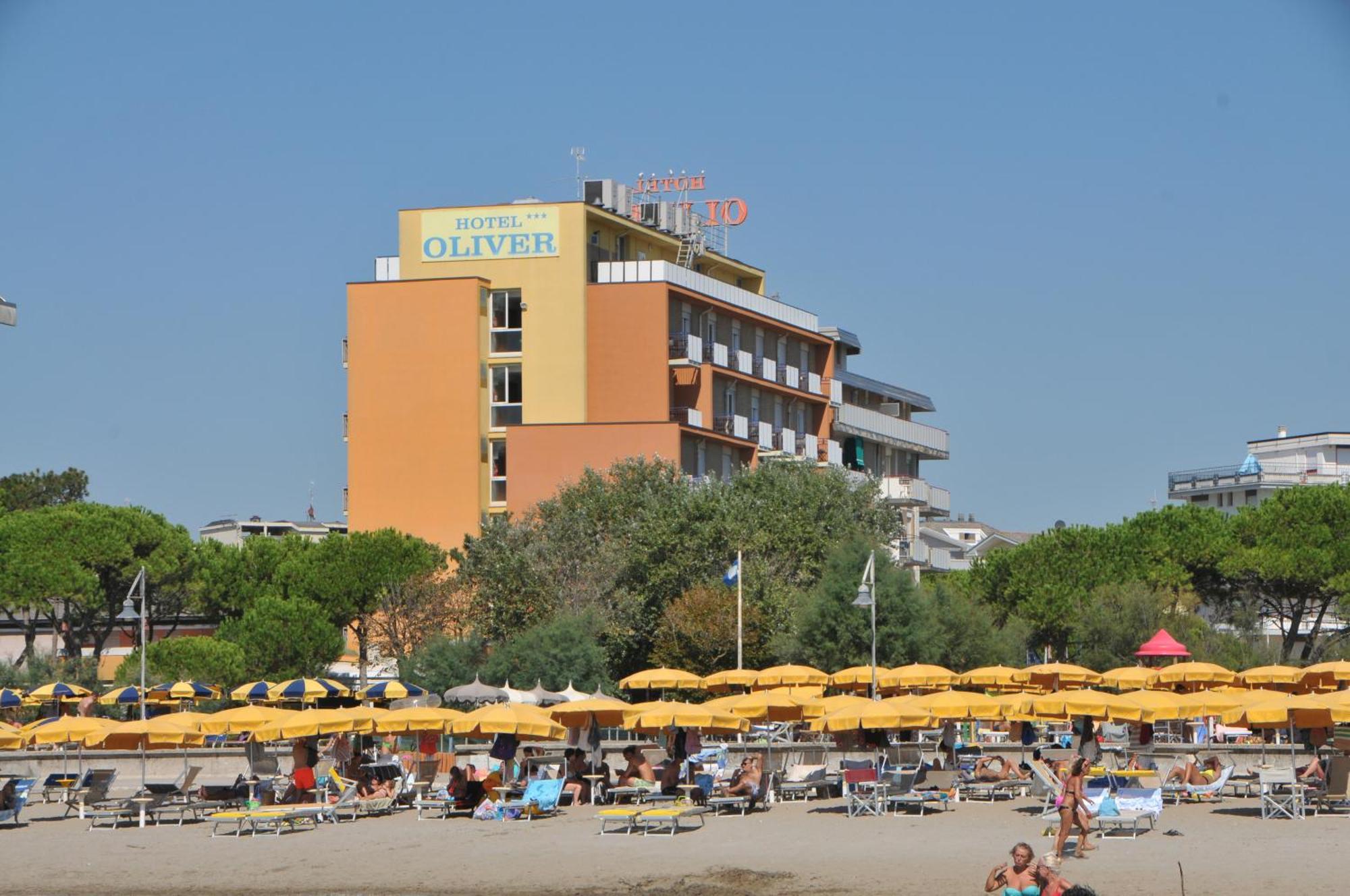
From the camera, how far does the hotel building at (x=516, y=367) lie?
2874 inches

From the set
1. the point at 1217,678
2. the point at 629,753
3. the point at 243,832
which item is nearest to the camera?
the point at 243,832

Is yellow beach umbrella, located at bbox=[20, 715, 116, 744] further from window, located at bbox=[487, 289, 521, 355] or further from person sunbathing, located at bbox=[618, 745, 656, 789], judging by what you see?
window, located at bbox=[487, 289, 521, 355]

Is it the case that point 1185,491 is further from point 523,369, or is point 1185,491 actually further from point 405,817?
point 405,817

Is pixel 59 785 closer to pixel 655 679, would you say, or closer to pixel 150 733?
pixel 150 733

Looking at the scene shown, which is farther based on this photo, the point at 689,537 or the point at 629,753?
the point at 689,537

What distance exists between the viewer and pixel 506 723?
30453mm

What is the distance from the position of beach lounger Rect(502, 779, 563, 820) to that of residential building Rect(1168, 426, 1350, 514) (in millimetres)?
112143

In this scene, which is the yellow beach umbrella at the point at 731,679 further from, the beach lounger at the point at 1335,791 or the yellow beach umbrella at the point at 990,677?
the beach lounger at the point at 1335,791

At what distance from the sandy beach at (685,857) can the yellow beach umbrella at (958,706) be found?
1576 millimetres

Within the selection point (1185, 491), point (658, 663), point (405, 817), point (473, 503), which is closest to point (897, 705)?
point (405, 817)

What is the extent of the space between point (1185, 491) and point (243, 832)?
124 metres

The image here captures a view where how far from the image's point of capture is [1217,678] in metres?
43.1

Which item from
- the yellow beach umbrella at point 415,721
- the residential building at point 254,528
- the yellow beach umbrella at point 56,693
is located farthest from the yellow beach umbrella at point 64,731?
the residential building at point 254,528

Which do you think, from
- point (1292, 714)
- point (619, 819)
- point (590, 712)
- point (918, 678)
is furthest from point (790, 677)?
point (1292, 714)
